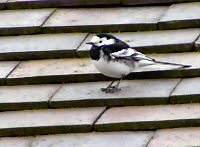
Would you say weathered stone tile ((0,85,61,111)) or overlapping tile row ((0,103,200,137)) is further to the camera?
weathered stone tile ((0,85,61,111))

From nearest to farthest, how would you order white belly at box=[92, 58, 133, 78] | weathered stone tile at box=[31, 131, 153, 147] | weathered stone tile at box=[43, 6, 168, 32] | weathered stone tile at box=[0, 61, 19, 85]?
weathered stone tile at box=[31, 131, 153, 147] → white belly at box=[92, 58, 133, 78] → weathered stone tile at box=[0, 61, 19, 85] → weathered stone tile at box=[43, 6, 168, 32]

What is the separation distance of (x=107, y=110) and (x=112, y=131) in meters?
0.29

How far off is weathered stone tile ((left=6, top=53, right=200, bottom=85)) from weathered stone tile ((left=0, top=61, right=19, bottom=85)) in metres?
0.05

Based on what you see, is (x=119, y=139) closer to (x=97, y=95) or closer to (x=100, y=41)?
(x=97, y=95)

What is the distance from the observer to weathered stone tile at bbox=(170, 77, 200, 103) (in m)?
8.47

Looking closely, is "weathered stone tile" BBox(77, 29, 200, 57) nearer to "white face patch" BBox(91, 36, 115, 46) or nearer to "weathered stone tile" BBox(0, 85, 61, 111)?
"white face patch" BBox(91, 36, 115, 46)

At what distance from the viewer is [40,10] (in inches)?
398

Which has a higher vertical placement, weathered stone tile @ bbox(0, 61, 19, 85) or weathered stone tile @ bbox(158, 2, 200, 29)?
weathered stone tile @ bbox(158, 2, 200, 29)

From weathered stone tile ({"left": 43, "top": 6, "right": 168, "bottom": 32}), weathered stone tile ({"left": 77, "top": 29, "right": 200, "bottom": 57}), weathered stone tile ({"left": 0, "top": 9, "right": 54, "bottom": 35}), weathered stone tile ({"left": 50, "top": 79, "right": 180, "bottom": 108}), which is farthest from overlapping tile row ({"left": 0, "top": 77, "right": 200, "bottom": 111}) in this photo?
weathered stone tile ({"left": 0, "top": 9, "right": 54, "bottom": 35})

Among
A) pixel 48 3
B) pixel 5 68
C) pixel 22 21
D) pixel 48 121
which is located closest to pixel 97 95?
pixel 48 121

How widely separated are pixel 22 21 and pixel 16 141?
1.71m

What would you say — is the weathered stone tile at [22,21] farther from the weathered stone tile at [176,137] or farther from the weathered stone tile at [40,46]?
the weathered stone tile at [176,137]

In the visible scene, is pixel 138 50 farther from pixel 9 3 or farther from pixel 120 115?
pixel 9 3

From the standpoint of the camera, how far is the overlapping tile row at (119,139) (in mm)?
8102
